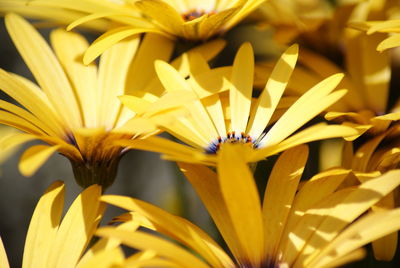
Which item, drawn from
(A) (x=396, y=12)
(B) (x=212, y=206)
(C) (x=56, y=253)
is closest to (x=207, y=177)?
(B) (x=212, y=206)

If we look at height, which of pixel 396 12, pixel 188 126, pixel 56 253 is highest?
pixel 396 12

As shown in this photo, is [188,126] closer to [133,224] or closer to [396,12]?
[133,224]

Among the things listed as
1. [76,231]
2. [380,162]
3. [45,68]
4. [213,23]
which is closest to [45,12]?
[45,68]

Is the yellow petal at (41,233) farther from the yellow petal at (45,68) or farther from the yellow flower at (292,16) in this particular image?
the yellow flower at (292,16)

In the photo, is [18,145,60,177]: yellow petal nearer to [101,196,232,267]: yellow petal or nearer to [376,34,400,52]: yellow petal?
[101,196,232,267]: yellow petal

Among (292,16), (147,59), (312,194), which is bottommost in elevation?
(312,194)

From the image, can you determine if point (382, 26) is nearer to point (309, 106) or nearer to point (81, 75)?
point (309, 106)

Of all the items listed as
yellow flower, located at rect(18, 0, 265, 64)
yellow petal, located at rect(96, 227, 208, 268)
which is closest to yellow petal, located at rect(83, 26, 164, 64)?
yellow flower, located at rect(18, 0, 265, 64)
